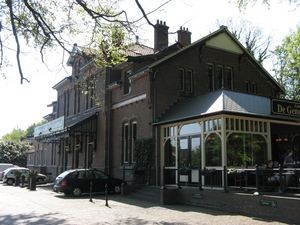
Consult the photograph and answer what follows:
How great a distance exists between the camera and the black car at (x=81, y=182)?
691 inches

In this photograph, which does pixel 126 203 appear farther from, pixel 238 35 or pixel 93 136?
pixel 238 35

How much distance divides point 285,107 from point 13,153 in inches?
1826

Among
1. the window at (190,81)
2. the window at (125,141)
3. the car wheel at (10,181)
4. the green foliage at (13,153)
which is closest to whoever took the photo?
the window at (190,81)

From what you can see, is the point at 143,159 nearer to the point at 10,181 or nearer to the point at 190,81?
the point at 190,81

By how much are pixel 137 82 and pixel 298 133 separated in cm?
970

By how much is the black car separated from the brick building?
172cm

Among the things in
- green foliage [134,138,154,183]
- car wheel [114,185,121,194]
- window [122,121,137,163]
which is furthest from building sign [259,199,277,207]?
window [122,121,137,163]

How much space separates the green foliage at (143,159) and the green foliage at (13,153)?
3858 cm

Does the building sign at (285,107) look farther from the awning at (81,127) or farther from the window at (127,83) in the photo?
the awning at (81,127)

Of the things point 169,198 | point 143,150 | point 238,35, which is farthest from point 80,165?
point 238,35

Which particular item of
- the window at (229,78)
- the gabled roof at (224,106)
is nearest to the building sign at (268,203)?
the gabled roof at (224,106)

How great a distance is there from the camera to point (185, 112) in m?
16.8

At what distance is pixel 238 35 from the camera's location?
115 feet

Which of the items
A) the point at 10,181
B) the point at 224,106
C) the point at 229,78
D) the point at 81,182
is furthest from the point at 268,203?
the point at 10,181
